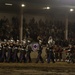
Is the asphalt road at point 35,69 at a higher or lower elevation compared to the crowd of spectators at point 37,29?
lower

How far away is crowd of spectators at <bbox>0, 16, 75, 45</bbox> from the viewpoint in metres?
30.3

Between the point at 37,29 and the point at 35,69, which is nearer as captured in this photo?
the point at 35,69

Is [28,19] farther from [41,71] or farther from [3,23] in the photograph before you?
[41,71]

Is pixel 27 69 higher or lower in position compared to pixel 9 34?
lower

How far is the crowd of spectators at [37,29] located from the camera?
30312mm

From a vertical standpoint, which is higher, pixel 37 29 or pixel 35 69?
pixel 37 29

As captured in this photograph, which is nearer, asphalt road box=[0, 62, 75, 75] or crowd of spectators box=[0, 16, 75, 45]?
asphalt road box=[0, 62, 75, 75]

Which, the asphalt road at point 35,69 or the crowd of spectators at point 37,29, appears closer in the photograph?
the asphalt road at point 35,69

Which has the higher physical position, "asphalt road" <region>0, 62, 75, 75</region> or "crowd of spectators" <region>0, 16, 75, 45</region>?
"crowd of spectators" <region>0, 16, 75, 45</region>

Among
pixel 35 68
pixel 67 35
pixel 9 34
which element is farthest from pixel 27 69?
pixel 67 35

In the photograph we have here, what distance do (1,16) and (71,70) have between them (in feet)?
41.1

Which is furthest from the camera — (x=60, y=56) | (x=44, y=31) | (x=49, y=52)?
(x=44, y=31)

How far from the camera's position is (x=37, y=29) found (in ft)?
105

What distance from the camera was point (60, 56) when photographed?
26625 mm
